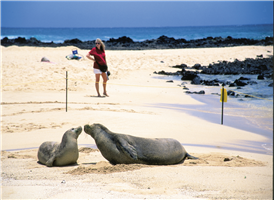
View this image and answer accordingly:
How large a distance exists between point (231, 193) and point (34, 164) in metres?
3.06

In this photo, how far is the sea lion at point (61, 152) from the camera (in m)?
4.65

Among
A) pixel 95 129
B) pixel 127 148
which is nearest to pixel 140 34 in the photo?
pixel 95 129

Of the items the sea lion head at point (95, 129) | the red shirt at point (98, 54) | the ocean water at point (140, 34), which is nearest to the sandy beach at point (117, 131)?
the sea lion head at point (95, 129)

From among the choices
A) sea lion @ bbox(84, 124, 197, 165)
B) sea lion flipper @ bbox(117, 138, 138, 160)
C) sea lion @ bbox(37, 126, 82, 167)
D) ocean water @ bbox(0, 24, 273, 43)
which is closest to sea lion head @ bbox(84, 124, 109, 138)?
sea lion @ bbox(84, 124, 197, 165)

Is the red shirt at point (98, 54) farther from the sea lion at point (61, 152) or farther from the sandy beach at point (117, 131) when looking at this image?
the sea lion at point (61, 152)

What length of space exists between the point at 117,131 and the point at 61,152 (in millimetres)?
2158

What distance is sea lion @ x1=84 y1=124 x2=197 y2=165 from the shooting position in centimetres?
450

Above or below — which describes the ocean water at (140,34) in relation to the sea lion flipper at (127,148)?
above

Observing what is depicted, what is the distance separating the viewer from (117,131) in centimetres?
667

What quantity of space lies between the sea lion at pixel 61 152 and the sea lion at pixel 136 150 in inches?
15.6

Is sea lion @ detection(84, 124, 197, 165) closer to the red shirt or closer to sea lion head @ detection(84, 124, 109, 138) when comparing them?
sea lion head @ detection(84, 124, 109, 138)

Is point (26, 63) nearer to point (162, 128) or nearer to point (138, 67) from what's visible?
point (138, 67)

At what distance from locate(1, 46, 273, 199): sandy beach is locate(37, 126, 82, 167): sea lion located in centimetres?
16

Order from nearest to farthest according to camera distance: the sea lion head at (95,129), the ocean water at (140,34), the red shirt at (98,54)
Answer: the sea lion head at (95,129) < the red shirt at (98,54) < the ocean water at (140,34)
